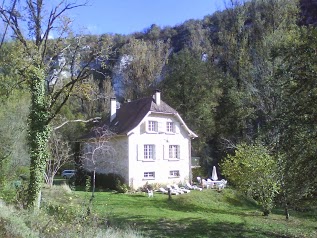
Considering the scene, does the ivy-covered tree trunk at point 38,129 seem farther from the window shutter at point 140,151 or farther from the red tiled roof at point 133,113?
the window shutter at point 140,151

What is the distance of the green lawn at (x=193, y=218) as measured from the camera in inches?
583

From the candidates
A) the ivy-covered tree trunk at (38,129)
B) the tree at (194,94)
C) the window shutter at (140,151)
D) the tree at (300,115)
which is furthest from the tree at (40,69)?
the tree at (194,94)

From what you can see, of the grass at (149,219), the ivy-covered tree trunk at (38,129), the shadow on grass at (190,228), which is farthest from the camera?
the ivy-covered tree trunk at (38,129)

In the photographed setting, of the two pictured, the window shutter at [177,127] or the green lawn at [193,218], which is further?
the window shutter at [177,127]

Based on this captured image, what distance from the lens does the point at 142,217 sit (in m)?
17.2

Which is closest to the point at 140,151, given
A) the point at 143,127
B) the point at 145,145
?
the point at 145,145

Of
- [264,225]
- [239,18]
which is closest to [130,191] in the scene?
[264,225]

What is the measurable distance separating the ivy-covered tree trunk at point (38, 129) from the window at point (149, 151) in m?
15.0

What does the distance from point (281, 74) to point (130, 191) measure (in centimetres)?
1637

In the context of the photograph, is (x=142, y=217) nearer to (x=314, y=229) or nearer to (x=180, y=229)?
(x=180, y=229)

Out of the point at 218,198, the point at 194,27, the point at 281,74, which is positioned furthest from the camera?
the point at 194,27

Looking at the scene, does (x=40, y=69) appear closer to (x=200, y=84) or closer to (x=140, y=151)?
(x=140, y=151)

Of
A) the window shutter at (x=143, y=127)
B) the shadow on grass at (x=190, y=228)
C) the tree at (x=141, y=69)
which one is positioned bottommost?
the shadow on grass at (x=190, y=228)

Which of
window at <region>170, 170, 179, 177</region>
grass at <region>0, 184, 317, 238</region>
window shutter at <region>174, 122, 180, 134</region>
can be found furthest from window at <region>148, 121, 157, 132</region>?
grass at <region>0, 184, 317, 238</region>
